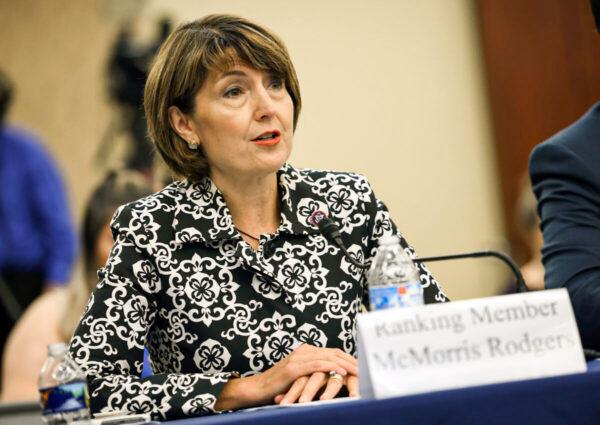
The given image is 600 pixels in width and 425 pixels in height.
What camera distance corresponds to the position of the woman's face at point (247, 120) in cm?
220

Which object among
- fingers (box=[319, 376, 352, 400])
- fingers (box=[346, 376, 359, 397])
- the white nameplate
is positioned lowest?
fingers (box=[346, 376, 359, 397])

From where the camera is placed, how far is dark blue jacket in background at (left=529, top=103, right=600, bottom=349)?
2.25 metres

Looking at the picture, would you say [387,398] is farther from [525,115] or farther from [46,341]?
[525,115]

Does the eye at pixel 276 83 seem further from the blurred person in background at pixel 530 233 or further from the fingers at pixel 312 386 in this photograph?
the blurred person in background at pixel 530 233

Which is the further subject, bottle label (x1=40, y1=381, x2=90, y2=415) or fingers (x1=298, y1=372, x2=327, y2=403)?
fingers (x1=298, y1=372, x2=327, y2=403)

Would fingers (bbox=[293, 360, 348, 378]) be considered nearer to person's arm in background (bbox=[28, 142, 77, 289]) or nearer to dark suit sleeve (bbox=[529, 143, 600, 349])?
dark suit sleeve (bbox=[529, 143, 600, 349])

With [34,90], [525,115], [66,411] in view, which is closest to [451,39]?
[525,115]

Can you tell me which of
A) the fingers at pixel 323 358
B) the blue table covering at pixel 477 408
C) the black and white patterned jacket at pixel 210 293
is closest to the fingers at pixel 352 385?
the fingers at pixel 323 358

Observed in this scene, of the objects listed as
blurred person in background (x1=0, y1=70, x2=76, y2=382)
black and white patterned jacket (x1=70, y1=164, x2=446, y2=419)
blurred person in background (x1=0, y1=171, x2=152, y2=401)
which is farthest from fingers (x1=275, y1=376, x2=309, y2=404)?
blurred person in background (x1=0, y1=70, x2=76, y2=382)

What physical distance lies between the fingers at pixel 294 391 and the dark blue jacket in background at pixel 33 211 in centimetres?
343

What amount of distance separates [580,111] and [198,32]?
3.86m

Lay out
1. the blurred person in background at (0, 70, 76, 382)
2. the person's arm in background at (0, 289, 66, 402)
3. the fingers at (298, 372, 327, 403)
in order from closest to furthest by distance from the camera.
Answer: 1. the fingers at (298, 372, 327, 403)
2. the person's arm in background at (0, 289, 66, 402)
3. the blurred person in background at (0, 70, 76, 382)

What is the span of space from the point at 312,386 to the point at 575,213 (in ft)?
3.01

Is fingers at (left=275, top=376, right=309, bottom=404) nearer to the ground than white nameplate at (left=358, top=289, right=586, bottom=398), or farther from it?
nearer to the ground
